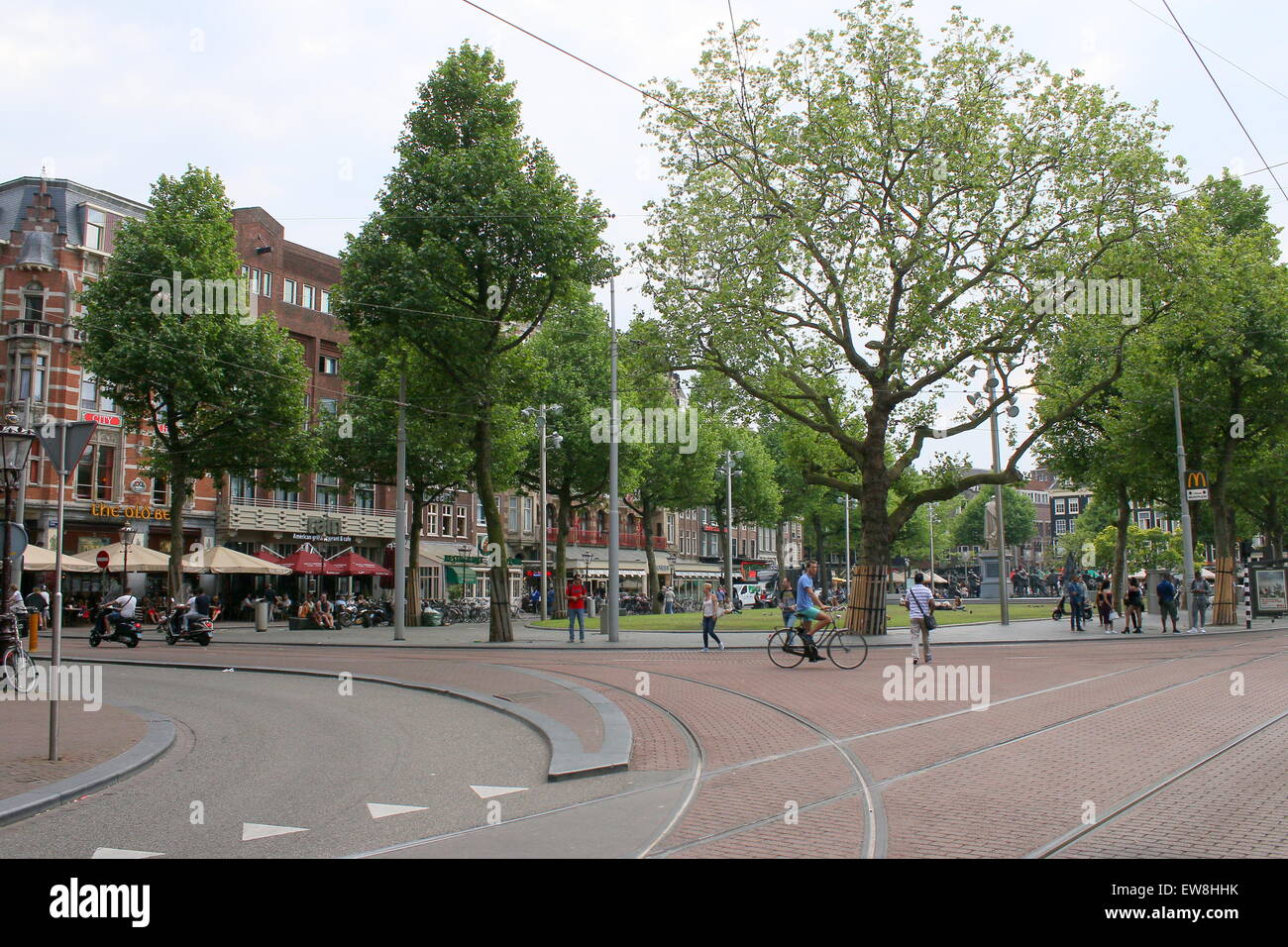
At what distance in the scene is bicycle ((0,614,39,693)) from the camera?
14.4 meters

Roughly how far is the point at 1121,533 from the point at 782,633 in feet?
87.2

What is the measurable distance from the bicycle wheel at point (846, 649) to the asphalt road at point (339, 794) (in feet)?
24.0

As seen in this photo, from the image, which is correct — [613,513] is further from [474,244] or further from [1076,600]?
[1076,600]

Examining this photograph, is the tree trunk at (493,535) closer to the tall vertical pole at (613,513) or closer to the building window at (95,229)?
the tall vertical pole at (613,513)

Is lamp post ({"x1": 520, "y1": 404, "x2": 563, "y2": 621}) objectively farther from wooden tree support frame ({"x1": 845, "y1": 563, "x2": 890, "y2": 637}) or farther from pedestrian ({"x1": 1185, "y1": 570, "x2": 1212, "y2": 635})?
pedestrian ({"x1": 1185, "y1": 570, "x2": 1212, "y2": 635})

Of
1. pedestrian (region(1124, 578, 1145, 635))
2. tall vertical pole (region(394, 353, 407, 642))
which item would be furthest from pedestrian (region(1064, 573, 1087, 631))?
tall vertical pole (region(394, 353, 407, 642))

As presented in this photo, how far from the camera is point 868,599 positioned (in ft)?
89.1

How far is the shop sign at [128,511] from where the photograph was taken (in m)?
43.2

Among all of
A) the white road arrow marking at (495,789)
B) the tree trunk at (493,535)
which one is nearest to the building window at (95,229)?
the tree trunk at (493,535)

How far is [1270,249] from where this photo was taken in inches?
1409

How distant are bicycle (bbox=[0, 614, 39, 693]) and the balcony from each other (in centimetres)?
5052

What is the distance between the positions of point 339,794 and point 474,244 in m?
21.0
